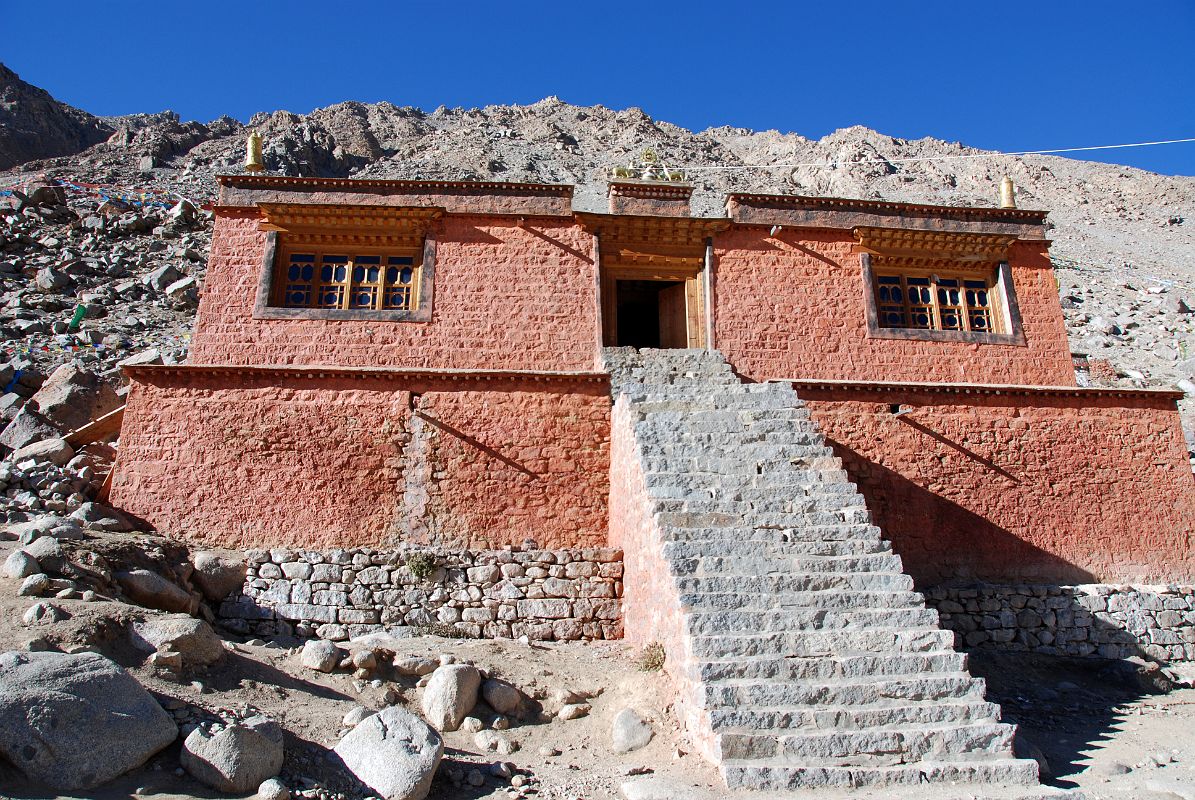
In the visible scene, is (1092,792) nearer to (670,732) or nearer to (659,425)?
(670,732)

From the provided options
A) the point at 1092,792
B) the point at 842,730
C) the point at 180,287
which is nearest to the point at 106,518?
the point at 842,730

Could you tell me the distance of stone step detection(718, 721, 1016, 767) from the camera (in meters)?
6.37

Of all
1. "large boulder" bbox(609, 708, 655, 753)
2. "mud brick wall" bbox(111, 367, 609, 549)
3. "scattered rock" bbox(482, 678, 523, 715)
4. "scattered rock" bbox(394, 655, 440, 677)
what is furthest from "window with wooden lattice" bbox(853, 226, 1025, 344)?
"scattered rock" bbox(394, 655, 440, 677)

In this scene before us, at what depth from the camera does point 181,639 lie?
7258 mm

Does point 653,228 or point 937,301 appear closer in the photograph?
point 653,228

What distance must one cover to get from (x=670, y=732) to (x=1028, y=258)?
12.1 m

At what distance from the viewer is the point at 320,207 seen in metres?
13.4

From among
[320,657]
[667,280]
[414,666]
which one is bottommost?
[414,666]

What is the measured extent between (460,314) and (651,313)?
216 inches

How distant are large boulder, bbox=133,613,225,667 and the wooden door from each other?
29.4ft

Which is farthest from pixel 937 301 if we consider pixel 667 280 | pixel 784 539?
pixel 784 539

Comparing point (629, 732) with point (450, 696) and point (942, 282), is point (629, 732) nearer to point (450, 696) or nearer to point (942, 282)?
point (450, 696)

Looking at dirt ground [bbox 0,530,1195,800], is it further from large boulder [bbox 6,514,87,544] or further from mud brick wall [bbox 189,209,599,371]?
mud brick wall [bbox 189,209,599,371]

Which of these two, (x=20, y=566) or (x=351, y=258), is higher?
(x=351, y=258)
